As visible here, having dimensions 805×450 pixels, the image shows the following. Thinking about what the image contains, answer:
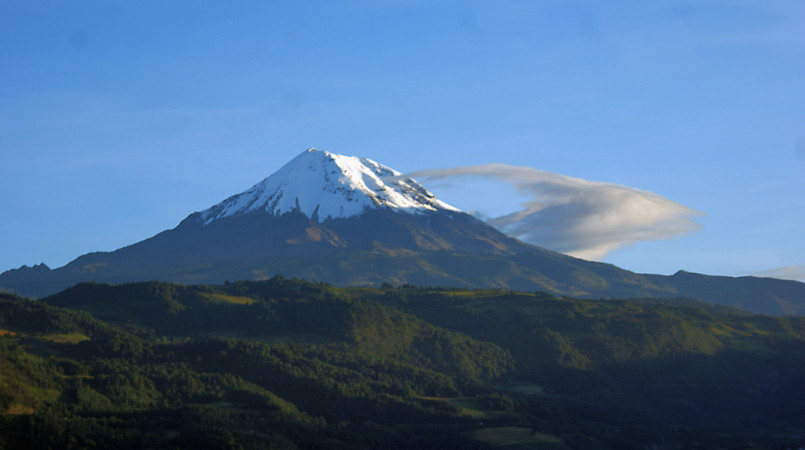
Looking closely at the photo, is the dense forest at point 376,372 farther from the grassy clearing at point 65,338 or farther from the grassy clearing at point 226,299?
the grassy clearing at point 226,299

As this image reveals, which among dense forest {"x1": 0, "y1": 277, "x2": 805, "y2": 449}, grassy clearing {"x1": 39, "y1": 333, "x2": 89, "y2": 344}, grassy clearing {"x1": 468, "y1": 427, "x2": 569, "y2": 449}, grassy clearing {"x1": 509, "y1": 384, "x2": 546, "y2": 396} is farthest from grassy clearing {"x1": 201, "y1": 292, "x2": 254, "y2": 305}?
grassy clearing {"x1": 468, "y1": 427, "x2": 569, "y2": 449}

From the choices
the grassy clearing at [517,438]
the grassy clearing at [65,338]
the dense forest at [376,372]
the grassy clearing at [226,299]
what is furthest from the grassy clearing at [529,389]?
the grassy clearing at [65,338]

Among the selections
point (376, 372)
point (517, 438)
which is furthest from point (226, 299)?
point (517, 438)

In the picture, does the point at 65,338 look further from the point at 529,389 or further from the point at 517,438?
the point at 529,389

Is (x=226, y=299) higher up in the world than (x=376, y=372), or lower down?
higher up

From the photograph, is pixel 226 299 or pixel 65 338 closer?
pixel 65 338

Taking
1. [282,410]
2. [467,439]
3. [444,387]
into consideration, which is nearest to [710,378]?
[444,387]

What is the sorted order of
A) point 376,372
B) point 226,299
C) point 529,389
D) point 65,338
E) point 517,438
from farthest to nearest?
point 226,299 → point 529,389 → point 376,372 → point 65,338 → point 517,438
